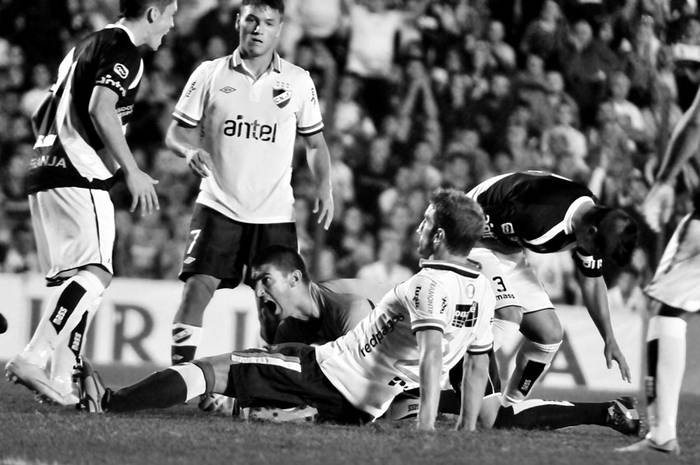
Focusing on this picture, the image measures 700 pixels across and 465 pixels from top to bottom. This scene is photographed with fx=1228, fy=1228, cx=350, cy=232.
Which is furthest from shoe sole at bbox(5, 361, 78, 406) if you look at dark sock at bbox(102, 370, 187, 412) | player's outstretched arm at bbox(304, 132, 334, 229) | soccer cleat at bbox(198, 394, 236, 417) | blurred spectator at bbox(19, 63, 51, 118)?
blurred spectator at bbox(19, 63, 51, 118)

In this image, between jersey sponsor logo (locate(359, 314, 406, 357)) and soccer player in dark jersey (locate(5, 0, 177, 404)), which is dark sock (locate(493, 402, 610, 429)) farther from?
soccer player in dark jersey (locate(5, 0, 177, 404))

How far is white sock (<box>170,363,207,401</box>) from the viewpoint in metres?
5.54

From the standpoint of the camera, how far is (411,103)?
12227 mm

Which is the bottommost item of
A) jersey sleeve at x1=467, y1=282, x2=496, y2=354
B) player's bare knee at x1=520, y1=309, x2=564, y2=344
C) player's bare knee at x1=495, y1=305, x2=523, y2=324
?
player's bare knee at x1=520, y1=309, x2=564, y2=344

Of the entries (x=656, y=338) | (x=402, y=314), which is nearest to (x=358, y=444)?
(x=402, y=314)

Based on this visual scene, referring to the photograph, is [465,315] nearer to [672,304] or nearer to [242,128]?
[672,304]

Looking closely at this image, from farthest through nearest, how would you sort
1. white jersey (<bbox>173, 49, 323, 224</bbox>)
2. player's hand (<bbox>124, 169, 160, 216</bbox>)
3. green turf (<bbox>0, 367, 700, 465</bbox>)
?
1. white jersey (<bbox>173, 49, 323, 224</bbox>)
2. player's hand (<bbox>124, 169, 160, 216</bbox>)
3. green turf (<bbox>0, 367, 700, 465</bbox>)

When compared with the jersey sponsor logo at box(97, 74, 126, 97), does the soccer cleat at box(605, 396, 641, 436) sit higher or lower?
lower

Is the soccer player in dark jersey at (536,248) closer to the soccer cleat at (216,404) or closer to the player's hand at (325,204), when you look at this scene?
the player's hand at (325,204)

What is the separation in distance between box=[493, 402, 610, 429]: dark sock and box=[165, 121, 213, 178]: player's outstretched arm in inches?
78.1

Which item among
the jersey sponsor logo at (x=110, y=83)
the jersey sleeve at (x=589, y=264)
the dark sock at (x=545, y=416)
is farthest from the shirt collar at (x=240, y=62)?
the dark sock at (x=545, y=416)

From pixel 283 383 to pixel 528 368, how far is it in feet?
5.42

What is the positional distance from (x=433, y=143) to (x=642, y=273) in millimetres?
2350

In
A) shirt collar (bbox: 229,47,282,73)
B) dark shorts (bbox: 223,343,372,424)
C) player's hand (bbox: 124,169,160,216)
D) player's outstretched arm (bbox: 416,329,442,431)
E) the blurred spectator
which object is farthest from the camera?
the blurred spectator
